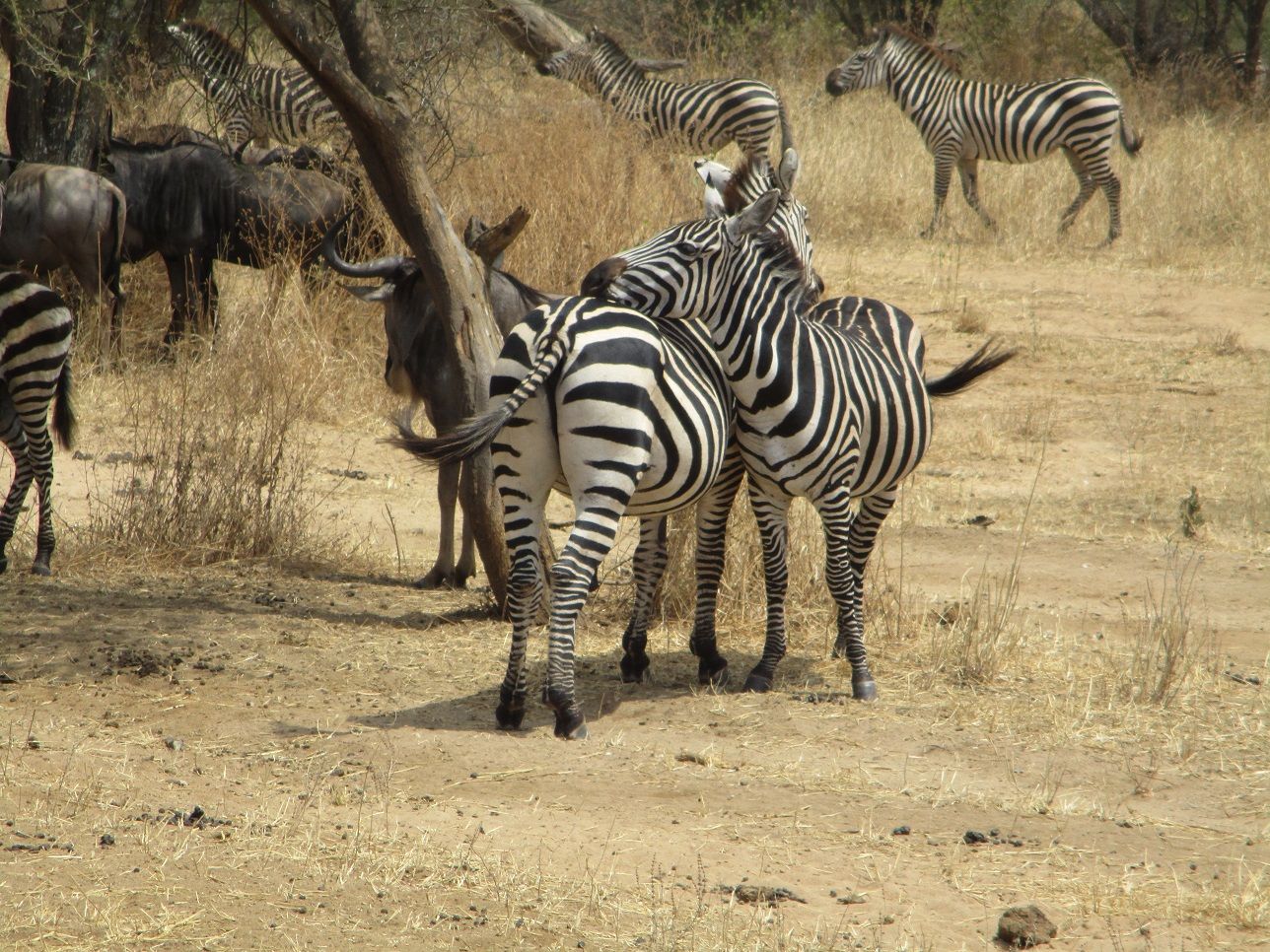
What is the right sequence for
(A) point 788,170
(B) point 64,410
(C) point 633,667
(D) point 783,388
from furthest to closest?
1. (B) point 64,410
2. (A) point 788,170
3. (C) point 633,667
4. (D) point 783,388

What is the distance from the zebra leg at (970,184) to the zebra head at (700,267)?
421 inches

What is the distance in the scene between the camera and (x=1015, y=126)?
1606 centimetres

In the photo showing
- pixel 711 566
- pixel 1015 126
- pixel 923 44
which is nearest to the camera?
pixel 711 566

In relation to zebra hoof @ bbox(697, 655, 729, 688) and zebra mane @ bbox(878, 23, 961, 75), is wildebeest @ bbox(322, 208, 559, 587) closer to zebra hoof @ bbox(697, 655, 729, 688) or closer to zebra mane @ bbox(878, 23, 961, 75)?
zebra hoof @ bbox(697, 655, 729, 688)

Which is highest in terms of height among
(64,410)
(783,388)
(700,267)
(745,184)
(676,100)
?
(676,100)

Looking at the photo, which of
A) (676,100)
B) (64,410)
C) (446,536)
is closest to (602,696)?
(446,536)

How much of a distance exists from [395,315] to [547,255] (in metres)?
3.12

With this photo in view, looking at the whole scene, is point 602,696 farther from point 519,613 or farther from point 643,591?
point 519,613

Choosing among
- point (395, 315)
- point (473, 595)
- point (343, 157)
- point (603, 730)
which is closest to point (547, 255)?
point (343, 157)

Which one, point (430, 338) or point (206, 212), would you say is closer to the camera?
point (430, 338)

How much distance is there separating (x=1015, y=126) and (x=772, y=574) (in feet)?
37.9

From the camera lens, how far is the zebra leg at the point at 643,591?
604 centimetres

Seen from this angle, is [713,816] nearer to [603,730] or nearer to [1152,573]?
[603,730]

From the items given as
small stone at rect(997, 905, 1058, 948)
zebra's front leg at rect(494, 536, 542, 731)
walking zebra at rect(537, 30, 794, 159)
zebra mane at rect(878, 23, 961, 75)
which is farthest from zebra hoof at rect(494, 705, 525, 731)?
zebra mane at rect(878, 23, 961, 75)
